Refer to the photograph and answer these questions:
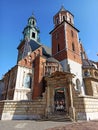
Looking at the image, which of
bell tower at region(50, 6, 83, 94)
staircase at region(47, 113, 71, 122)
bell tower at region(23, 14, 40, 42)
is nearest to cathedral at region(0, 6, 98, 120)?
bell tower at region(50, 6, 83, 94)

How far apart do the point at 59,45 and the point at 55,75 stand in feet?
47.8

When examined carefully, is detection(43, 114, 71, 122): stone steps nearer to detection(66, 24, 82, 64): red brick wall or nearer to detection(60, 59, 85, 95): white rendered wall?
detection(60, 59, 85, 95): white rendered wall

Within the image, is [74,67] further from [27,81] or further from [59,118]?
[59,118]

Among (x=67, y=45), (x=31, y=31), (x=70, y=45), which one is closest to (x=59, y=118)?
(x=67, y=45)

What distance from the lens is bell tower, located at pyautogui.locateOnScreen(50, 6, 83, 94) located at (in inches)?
957

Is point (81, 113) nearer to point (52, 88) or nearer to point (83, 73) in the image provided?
point (52, 88)

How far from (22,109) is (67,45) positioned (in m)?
17.8

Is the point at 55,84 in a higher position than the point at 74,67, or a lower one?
lower

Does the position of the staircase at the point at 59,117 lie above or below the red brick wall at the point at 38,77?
below

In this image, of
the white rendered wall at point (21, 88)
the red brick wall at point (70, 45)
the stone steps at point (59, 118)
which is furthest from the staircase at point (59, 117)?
the red brick wall at point (70, 45)

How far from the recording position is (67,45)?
26.2 metres

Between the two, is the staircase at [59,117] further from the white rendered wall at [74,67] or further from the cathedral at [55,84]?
the white rendered wall at [74,67]

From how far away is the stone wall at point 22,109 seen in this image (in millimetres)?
13356

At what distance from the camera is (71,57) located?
83.4ft
